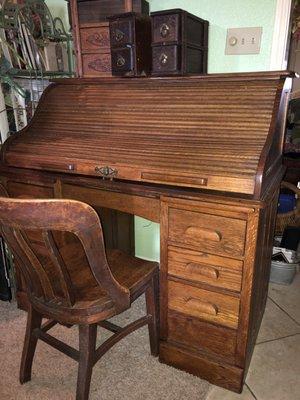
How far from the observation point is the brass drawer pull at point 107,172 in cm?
137

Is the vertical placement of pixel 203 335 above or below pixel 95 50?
below

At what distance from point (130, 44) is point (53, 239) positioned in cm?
102

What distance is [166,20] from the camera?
4.74ft

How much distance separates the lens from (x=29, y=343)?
142cm

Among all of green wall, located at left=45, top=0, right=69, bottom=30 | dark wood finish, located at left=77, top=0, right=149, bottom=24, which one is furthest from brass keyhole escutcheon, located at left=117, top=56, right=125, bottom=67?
green wall, located at left=45, top=0, right=69, bottom=30

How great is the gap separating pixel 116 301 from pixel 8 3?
1621 millimetres

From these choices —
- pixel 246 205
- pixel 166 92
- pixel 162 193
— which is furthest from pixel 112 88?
pixel 246 205

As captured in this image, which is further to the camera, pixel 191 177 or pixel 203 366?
pixel 203 366

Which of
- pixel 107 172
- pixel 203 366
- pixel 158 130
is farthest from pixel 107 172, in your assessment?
pixel 203 366

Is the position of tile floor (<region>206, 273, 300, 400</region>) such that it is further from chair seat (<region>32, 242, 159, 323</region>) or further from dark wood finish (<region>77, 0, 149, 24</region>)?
dark wood finish (<region>77, 0, 149, 24</region>)

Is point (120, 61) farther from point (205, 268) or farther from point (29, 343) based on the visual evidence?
point (29, 343)

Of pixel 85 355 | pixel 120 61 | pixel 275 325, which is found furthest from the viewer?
pixel 275 325

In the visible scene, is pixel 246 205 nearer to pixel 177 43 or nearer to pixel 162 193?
pixel 162 193

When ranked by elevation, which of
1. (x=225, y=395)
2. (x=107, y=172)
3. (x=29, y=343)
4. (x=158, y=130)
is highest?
(x=158, y=130)
